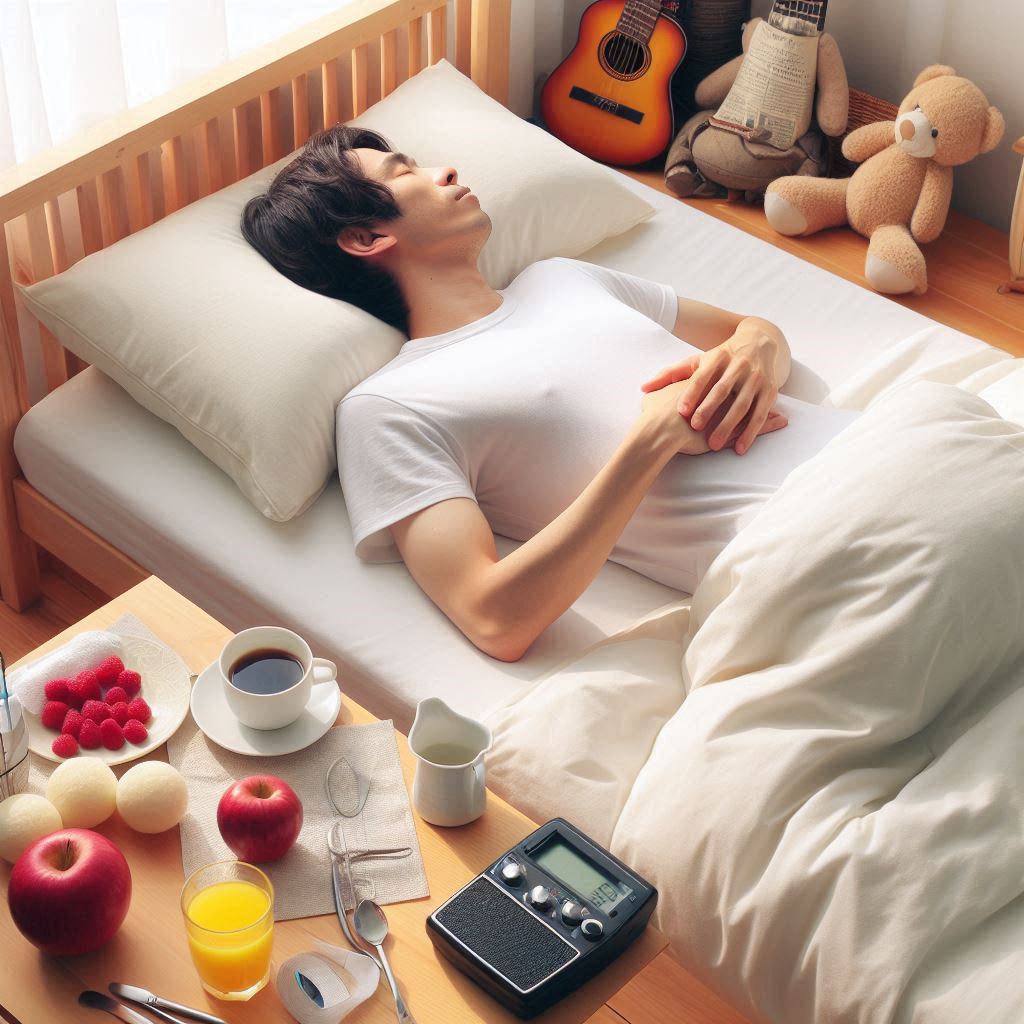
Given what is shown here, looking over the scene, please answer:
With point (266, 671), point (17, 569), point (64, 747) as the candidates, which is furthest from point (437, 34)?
point (64, 747)

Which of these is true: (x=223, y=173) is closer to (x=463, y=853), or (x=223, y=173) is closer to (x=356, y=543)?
(x=356, y=543)

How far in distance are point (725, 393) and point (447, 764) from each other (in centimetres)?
62

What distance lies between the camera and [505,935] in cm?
105

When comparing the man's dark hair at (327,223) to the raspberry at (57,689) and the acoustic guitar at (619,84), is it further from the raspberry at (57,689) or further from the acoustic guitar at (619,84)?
the acoustic guitar at (619,84)

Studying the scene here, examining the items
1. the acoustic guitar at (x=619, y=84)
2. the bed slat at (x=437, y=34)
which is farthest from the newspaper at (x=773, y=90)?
the bed slat at (x=437, y=34)

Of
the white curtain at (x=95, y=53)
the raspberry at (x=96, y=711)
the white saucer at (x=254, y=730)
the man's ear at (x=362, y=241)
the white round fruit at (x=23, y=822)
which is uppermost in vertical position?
the white curtain at (x=95, y=53)

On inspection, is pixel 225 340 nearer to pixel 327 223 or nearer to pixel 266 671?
pixel 327 223

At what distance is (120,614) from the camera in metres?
1.35

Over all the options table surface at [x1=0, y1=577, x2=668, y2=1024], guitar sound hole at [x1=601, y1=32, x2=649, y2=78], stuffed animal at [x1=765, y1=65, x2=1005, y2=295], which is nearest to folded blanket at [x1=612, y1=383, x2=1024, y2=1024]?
table surface at [x1=0, y1=577, x2=668, y2=1024]

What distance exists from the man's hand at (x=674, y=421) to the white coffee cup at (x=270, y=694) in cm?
51

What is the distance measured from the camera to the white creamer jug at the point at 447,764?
115cm

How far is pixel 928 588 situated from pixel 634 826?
37 cm

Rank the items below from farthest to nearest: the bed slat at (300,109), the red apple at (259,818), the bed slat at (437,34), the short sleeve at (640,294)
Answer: the bed slat at (437,34)
the bed slat at (300,109)
the short sleeve at (640,294)
the red apple at (259,818)

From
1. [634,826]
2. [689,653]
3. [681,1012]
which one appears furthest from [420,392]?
[681,1012]
